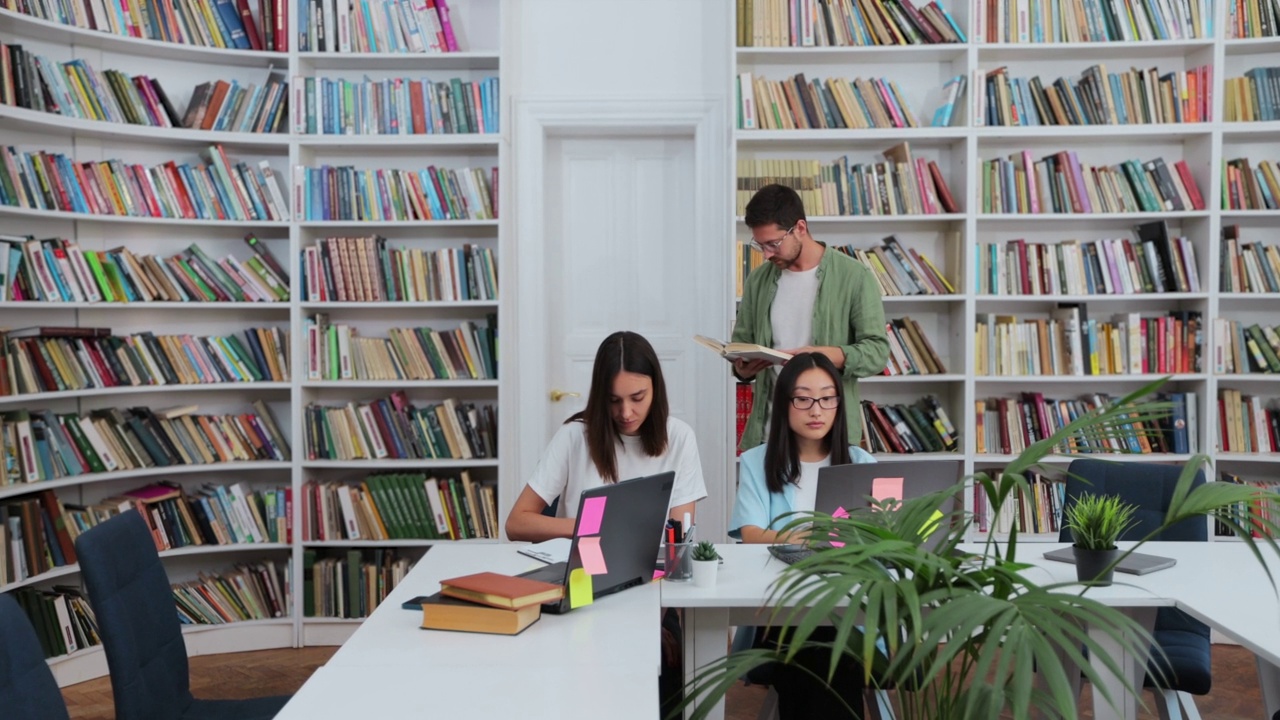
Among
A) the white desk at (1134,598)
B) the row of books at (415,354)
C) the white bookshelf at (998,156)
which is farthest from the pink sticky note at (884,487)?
the row of books at (415,354)

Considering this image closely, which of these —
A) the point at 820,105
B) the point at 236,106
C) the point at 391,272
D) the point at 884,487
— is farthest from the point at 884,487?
the point at 236,106

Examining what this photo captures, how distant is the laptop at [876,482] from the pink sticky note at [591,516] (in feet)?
1.68

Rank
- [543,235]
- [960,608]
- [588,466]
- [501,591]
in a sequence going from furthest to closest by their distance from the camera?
[543,235], [588,466], [501,591], [960,608]

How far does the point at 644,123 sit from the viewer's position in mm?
4652

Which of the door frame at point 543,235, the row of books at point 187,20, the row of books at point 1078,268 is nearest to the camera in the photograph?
the row of books at point 187,20

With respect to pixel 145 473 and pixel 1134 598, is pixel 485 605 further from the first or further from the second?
pixel 145 473

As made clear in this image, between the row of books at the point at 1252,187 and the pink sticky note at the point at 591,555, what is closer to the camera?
the pink sticky note at the point at 591,555

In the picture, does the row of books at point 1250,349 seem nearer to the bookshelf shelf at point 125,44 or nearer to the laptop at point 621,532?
the laptop at point 621,532

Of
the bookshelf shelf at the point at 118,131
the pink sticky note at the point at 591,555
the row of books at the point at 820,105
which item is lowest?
the pink sticky note at the point at 591,555

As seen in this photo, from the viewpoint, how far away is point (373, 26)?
4414mm

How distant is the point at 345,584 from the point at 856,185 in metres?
2.74

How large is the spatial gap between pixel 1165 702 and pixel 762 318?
1.76 m

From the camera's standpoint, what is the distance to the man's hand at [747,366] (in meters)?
3.55

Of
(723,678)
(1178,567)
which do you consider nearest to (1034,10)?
(1178,567)
